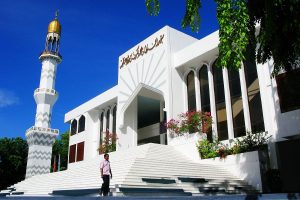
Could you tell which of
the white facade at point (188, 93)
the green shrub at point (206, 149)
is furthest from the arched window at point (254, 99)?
the green shrub at point (206, 149)

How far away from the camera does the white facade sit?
52.6 feet

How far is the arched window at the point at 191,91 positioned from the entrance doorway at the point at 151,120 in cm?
309

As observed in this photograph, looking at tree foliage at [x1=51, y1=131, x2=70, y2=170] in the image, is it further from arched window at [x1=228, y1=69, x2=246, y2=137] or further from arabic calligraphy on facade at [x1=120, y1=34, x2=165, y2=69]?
arched window at [x1=228, y1=69, x2=246, y2=137]

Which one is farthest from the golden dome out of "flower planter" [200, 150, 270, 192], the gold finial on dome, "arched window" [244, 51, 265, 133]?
"flower planter" [200, 150, 270, 192]

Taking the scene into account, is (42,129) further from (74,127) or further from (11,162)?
(11,162)

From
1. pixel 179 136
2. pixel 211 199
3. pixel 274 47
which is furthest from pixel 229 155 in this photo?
pixel 211 199

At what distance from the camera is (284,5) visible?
655cm

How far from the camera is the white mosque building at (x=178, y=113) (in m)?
12.8

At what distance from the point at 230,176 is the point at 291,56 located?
330 inches

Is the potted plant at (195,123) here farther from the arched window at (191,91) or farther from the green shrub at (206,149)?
the arched window at (191,91)

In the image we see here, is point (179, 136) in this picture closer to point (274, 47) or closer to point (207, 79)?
point (207, 79)

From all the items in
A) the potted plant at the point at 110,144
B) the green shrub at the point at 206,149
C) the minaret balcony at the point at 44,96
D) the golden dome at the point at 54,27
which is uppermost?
the golden dome at the point at 54,27

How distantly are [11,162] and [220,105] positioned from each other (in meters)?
31.1

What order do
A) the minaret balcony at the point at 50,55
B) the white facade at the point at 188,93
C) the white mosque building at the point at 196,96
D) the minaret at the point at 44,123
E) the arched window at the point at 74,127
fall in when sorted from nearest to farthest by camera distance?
the white mosque building at the point at 196,96, the white facade at the point at 188,93, the minaret at the point at 44,123, the minaret balcony at the point at 50,55, the arched window at the point at 74,127
